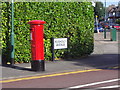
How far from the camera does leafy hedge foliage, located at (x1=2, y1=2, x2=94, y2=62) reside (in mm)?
13023

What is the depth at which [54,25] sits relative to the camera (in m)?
14.3

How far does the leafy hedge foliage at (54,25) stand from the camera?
1302cm

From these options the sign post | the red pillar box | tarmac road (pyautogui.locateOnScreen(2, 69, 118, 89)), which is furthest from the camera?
the sign post

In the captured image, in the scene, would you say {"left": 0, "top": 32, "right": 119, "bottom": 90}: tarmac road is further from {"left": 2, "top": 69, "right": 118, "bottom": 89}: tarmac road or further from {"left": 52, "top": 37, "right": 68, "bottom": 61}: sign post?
{"left": 52, "top": 37, "right": 68, "bottom": 61}: sign post

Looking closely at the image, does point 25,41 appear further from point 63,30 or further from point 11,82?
point 11,82

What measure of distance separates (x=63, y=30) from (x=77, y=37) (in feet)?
3.27

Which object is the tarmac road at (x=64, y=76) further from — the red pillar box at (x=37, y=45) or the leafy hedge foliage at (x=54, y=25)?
the leafy hedge foliage at (x=54, y=25)

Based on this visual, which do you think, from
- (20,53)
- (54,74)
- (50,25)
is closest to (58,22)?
(50,25)

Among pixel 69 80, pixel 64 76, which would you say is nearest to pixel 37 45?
pixel 64 76

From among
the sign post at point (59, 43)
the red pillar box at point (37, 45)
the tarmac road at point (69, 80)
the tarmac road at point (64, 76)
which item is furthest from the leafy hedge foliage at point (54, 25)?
the tarmac road at point (69, 80)

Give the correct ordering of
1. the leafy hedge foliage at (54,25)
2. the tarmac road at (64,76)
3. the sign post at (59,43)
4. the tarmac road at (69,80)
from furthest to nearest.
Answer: the sign post at (59,43) → the leafy hedge foliage at (54,25) → the tarmac road at (64,76) → the tarmac road at (69,80)

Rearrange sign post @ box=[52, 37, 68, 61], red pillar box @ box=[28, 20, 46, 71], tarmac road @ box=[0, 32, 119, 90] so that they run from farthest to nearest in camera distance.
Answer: sign post @ box=[52, 37, 68, 61]
red pillar box @ box=[28, 20, 46, 71]
tarmac road @ box=[0, 32, 119, 90]

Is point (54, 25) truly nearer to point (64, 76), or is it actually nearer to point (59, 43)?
point (59, 43)

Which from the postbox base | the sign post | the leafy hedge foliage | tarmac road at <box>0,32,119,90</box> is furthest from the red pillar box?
the sign post
